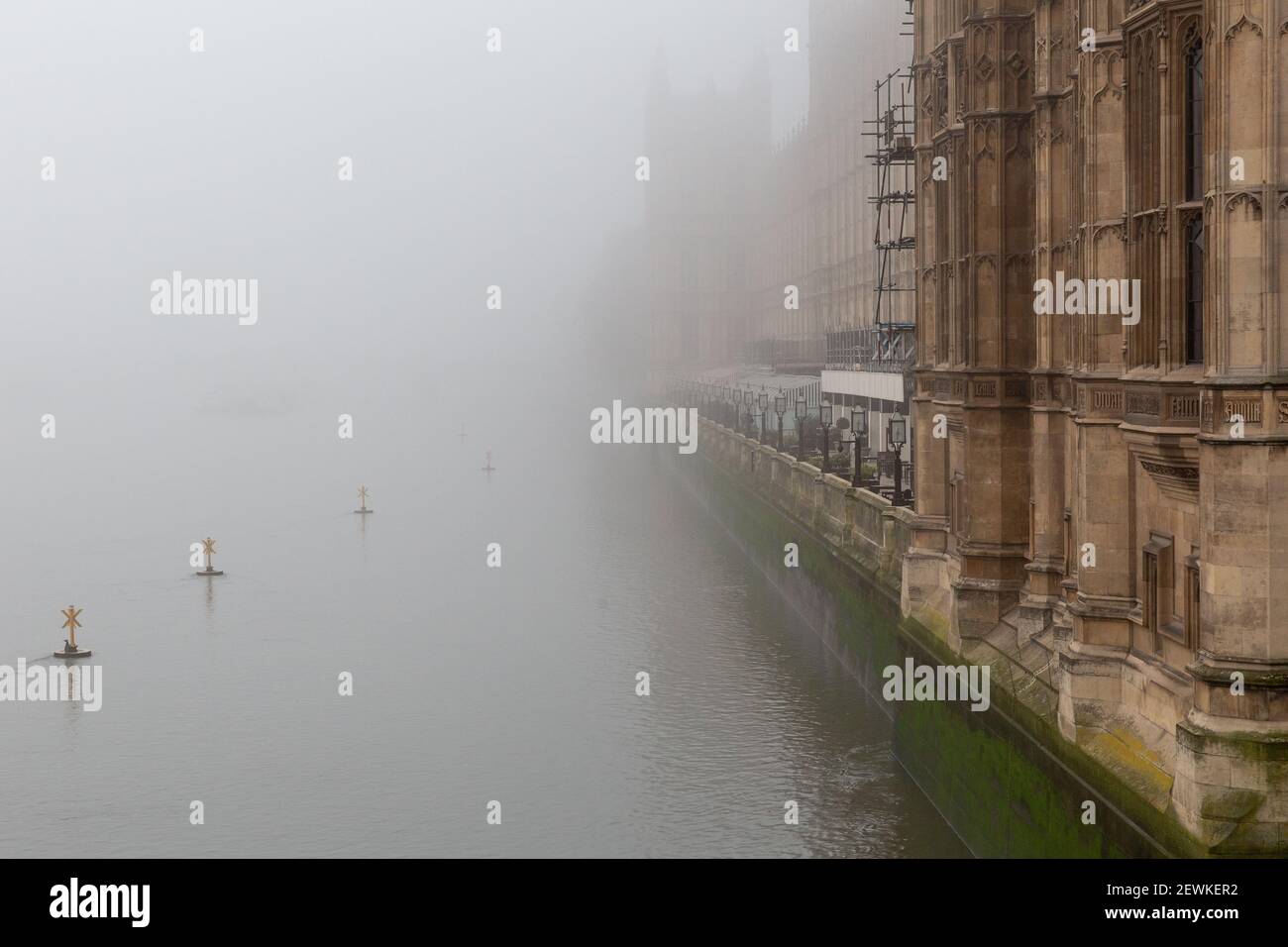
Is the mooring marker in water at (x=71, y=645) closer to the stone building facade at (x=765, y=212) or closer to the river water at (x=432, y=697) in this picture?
the river water at (x=432, y=697)

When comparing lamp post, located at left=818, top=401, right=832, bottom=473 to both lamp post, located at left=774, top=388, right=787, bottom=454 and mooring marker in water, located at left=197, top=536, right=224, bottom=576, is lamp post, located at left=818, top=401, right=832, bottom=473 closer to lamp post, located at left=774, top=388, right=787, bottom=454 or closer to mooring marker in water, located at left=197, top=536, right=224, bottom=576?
lamp post, located at left=774, top=388, right=787, bottom=454

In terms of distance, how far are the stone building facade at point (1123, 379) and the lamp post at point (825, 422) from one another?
14.8m

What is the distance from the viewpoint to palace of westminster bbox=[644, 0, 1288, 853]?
12938 mm

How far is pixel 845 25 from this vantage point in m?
86.8

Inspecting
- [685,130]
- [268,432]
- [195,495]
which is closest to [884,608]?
[195,495]

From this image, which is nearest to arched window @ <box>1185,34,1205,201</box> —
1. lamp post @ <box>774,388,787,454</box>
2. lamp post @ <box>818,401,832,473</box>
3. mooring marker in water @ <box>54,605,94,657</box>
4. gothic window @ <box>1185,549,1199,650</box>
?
gothic window @ <box>1185,549,1199,650</box>

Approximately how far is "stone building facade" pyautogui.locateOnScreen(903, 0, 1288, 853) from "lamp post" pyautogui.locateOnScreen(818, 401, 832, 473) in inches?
584

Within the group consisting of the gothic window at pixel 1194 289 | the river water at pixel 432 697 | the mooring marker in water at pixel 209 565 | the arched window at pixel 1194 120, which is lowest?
the river water at pixel 432 697

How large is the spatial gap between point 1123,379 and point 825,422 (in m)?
38.4

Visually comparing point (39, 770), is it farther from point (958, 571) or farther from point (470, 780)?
point (958, 571)

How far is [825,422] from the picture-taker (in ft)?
178

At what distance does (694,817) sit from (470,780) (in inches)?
171

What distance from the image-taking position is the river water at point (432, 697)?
23406 mm

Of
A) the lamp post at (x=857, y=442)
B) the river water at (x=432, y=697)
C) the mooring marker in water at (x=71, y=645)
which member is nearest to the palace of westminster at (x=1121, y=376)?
the river water at (x=432, y=697)
